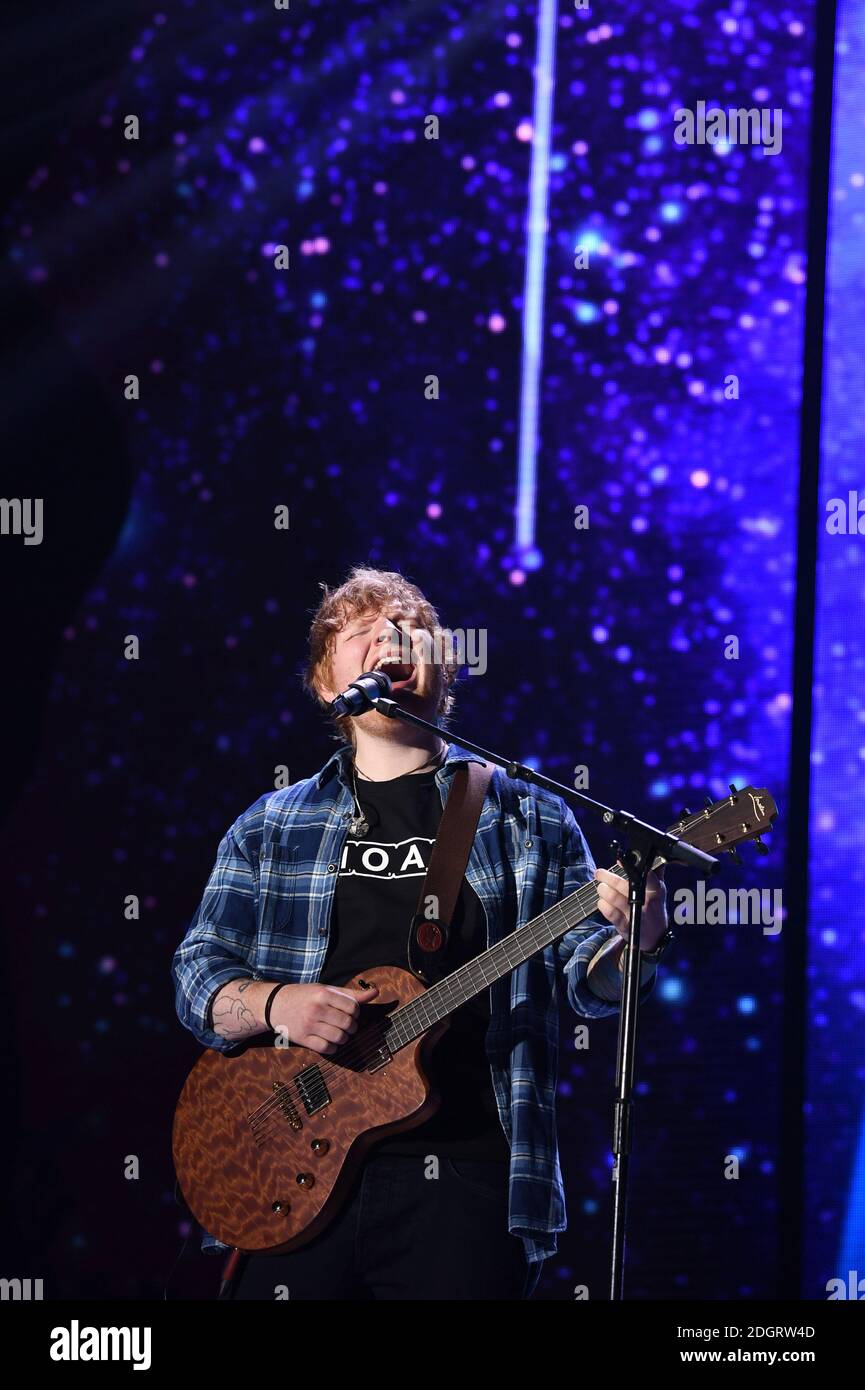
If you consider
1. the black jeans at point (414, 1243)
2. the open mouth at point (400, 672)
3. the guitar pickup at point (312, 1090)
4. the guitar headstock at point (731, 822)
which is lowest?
the black jeans at point (414, 1243)

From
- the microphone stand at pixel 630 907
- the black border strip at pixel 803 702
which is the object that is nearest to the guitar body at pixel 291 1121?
the microphone stand at pixel 630 907

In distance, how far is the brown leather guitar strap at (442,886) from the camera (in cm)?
256

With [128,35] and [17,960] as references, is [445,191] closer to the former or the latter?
[128,35]

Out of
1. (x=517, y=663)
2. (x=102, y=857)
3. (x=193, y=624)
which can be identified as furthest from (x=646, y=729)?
(x=102, y=857)

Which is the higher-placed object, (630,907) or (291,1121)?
(630,907)

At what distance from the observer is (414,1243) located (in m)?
2.44

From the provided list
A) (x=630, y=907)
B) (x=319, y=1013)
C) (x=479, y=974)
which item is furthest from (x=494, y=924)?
(x=630, y=907)

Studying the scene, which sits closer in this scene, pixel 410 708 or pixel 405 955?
pixel 405 955

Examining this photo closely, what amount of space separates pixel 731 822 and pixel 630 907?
0.89 feet

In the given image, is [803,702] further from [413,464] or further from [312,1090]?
[312,1090]

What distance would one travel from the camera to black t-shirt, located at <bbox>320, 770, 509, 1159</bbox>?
2.51 meters

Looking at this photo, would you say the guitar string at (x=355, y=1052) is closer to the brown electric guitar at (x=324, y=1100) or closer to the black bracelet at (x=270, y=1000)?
the brown electric guitar at (x=324, y=1100)

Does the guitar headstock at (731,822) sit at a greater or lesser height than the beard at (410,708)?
lesser

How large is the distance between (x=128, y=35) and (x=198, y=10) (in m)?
0.18
